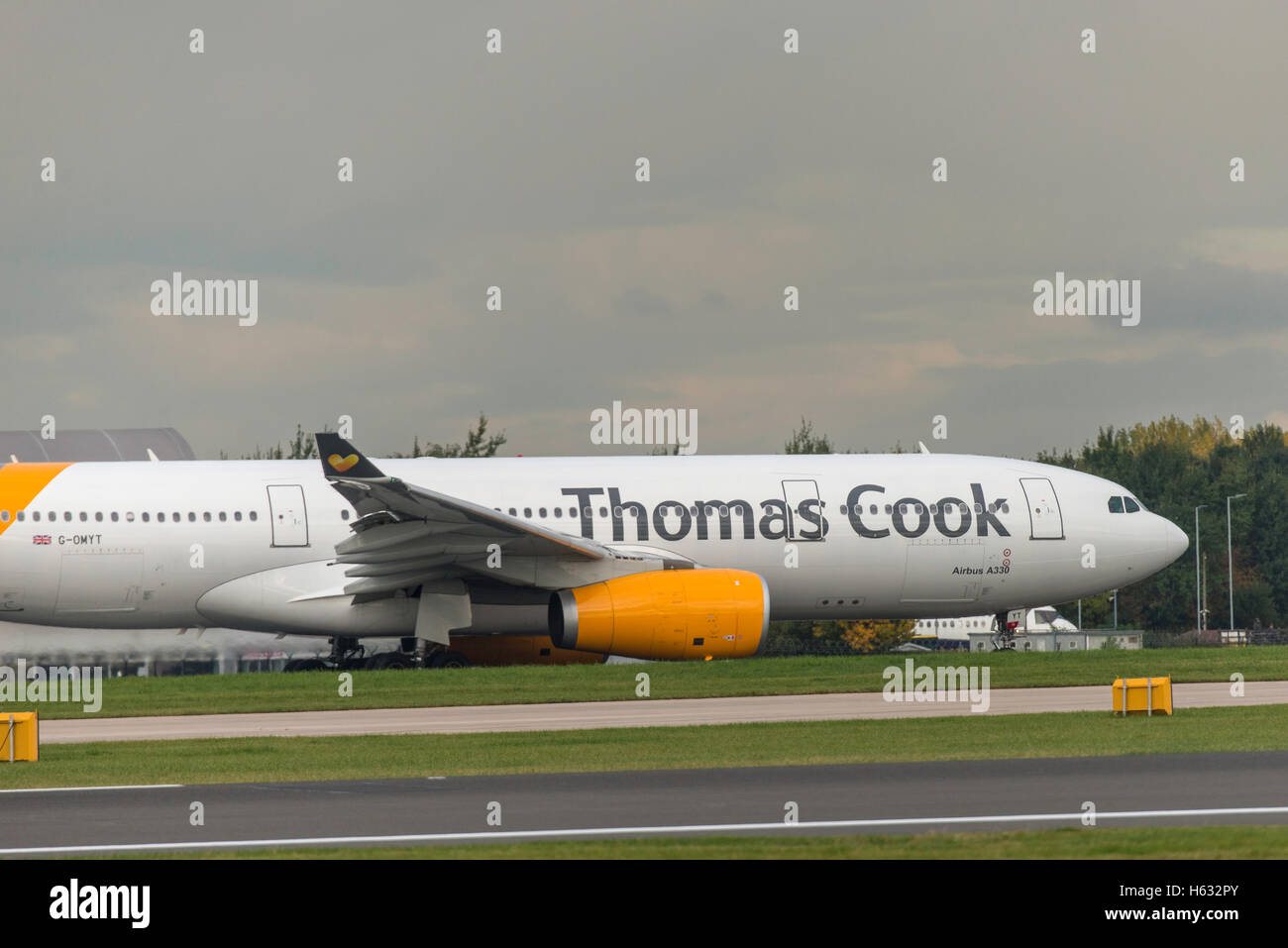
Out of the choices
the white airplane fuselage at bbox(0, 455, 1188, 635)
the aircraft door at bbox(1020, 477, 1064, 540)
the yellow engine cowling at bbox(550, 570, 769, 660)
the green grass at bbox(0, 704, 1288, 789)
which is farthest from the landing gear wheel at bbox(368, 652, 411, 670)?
the aircraft door at bbox(1020, 477, 1064, 540)

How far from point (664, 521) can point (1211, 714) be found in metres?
12.5

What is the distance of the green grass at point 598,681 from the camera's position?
996 inches

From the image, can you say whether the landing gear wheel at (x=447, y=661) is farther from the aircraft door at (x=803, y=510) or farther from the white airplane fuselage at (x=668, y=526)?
the aircraft door at (x=803, y=510)

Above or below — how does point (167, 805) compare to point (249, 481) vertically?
below

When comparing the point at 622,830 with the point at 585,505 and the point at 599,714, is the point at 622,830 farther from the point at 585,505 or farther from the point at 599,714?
the point at 585,505

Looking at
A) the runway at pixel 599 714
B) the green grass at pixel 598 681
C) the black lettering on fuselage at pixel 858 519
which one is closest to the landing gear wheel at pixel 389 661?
the green grass at pixel 598 681

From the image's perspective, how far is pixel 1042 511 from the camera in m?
32.4

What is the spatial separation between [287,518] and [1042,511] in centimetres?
1414

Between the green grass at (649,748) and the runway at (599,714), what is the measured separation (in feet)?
2.90

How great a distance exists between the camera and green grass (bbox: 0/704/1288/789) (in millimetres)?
16875

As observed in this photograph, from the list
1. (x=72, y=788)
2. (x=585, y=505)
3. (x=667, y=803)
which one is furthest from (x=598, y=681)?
(x=667, y=803)
